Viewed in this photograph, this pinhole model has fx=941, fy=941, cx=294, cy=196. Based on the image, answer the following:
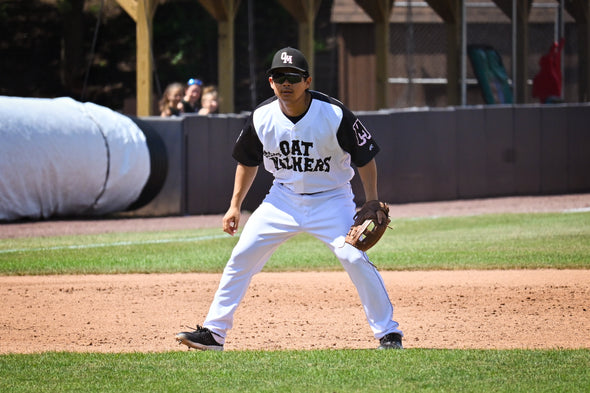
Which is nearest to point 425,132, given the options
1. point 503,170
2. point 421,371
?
point 503,170

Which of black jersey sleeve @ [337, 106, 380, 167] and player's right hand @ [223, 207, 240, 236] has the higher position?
black jersey sleeve @ [337, 106, 380, 167]

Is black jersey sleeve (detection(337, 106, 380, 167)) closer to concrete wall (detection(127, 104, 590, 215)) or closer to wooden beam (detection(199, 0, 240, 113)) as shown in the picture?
concrete wall (detection(127, 104, 590, 215))

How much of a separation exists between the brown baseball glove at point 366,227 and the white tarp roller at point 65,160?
8289mm

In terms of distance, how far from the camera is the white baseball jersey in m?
5.46

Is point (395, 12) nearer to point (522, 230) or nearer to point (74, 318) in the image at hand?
point (522, 230)

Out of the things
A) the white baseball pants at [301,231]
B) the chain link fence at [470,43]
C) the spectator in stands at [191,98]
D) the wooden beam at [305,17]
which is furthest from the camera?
the chain link fence at [470,43]

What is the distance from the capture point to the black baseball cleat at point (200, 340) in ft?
18.7

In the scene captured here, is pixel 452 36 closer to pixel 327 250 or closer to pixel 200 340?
pixel 327 250

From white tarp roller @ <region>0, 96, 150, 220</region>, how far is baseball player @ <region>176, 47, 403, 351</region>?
7.80m

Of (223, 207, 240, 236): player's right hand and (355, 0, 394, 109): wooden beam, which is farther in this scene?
(355, 0, 394, 109): wooden beam

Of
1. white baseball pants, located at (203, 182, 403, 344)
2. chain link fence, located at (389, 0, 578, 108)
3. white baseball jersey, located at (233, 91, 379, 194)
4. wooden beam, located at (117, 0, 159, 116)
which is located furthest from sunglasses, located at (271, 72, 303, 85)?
chain link fence, located at (389, 0, 578, 108)

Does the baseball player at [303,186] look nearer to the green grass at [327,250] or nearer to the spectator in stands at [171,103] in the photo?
the green grass at [327,250]

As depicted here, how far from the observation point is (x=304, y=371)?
507cm

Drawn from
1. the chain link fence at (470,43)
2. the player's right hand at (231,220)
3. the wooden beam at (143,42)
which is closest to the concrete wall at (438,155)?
the wooden beam at (143,42)
